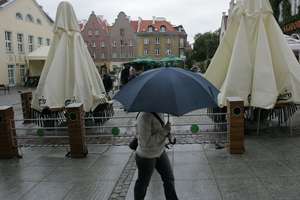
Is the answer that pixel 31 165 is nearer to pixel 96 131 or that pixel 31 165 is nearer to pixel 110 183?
pixel 110 183

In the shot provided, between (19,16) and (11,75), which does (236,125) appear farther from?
(19,16)

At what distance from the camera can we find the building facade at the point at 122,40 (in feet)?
250

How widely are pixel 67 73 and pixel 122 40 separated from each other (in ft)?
226

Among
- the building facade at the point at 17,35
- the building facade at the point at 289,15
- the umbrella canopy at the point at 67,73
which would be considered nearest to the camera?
the umbrella canopy at the point at 67,73

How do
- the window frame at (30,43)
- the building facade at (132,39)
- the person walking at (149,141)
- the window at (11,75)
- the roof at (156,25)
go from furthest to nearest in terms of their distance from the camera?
1. the roof at (156,25)
2. the building facade at (132,39)
3. the window frame at (30,43)
4. the window at (11,75)
5. the person walking at (149,141)

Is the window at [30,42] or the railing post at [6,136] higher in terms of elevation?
the window at [30,42]

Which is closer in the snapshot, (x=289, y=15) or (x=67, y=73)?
(x=67, y=73)

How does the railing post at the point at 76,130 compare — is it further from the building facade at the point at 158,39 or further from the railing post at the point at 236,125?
the building facade at the point at 158,39

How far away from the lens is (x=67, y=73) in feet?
29.3

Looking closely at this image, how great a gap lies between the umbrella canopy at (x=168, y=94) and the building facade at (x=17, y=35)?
34986 millimetres

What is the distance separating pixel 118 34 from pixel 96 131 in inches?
2739

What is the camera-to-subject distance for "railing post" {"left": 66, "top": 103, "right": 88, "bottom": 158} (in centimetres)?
668

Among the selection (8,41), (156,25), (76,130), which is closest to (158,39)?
(156,25)

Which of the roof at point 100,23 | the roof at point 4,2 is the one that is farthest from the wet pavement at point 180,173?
the roof at point 100,23
